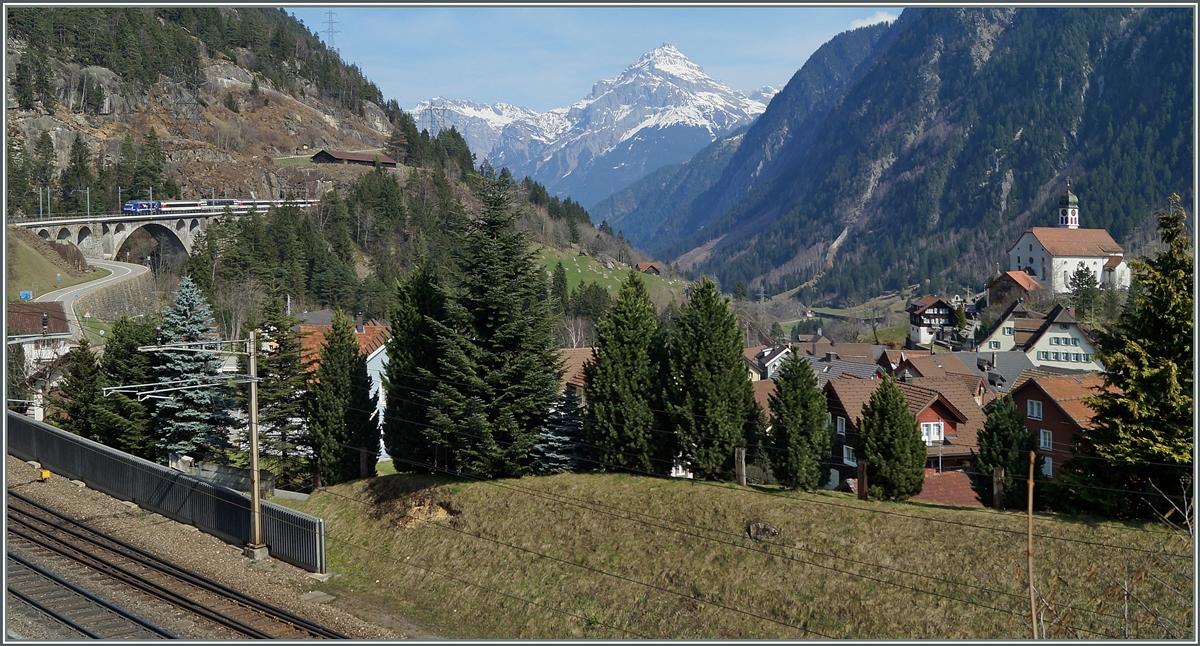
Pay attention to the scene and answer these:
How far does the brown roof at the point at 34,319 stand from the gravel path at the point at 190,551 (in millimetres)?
27467

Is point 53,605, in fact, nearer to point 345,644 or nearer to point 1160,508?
point 345,644

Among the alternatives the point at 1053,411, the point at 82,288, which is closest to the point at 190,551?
the point at 1053,411

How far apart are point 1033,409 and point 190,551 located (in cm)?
3267

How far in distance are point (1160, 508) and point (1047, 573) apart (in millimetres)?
3569

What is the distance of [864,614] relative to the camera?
2219 centimetres

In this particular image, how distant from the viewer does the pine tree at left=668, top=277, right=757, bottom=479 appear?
2964cm

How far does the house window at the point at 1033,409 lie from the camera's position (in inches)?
1626

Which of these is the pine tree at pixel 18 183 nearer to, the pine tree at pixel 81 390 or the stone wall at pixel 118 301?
the stone wall at pixel 118 301

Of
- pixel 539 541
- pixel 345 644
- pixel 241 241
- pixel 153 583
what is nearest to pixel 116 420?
pixel 153 583

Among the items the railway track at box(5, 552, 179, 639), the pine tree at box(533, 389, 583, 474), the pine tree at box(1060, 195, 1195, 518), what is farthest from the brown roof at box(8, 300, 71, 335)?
the pine tree at box(1060, 195, 1195, 518)

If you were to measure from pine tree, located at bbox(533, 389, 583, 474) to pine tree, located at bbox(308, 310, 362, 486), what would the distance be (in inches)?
324

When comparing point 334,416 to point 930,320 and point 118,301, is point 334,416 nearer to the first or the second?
point 118,301

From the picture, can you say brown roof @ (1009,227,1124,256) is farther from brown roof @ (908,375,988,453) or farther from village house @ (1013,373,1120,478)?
village house @ (1013,373,1120,478)

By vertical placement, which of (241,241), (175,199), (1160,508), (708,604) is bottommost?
(708,604)
